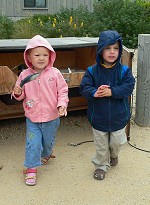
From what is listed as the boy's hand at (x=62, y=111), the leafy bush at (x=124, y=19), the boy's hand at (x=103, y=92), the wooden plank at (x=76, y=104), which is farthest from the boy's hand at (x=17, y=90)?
the leafy bush at (x=124, y=19)

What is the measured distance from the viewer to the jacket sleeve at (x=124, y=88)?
3088 millimetres

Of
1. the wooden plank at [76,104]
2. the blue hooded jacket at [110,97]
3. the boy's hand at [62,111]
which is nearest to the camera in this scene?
the boy's hand at [62,111]

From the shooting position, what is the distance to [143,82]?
446 cm

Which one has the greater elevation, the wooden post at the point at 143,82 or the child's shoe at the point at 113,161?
the wooden post at the point at 143,82

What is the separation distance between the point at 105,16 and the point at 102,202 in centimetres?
842

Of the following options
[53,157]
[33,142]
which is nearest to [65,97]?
[33,142]

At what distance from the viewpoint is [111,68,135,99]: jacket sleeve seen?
3.09m

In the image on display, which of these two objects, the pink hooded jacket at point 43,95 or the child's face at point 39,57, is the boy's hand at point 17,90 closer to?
the pink hooded jacket at point 43,95

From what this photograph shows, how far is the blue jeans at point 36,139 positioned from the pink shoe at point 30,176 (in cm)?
5

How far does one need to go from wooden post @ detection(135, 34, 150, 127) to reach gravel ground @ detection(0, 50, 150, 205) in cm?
23

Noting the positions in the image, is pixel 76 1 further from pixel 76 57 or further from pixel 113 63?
pixel 113 63

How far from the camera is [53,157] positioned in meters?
3.70

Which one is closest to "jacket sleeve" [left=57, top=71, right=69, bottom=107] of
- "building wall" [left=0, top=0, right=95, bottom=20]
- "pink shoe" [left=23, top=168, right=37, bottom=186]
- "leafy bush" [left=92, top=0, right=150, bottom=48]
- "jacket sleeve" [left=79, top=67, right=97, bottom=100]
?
"jacket sleeve" [left=79, top=67, right=97, bottom=100]

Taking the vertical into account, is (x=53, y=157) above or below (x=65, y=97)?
below
